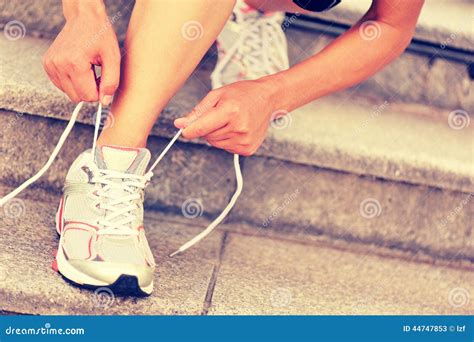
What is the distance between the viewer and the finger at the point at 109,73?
0.88m

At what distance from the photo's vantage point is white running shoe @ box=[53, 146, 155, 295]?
92 cm

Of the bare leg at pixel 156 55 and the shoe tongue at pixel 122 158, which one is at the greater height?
the bare leg at pixel 156 55

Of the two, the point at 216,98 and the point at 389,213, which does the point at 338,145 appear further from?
the point at 216,98

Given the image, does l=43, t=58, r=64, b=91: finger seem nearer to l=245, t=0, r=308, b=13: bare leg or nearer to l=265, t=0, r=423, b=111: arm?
l=265, t=0, r=423, b=111: arm

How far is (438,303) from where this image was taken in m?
1.15

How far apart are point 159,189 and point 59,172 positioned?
185 mm

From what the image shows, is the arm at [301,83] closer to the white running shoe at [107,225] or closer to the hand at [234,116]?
the hand at [234,116]

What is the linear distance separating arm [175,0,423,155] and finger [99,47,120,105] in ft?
0.35

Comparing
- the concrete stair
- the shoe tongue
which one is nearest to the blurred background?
the concrete stair

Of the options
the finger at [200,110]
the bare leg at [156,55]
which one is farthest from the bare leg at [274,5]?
the finger at [200,110]

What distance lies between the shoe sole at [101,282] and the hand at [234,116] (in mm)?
222

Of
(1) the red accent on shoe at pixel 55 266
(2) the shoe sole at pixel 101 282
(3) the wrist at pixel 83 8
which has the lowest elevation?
(1) the red accent on shoe at pixel 55 266
